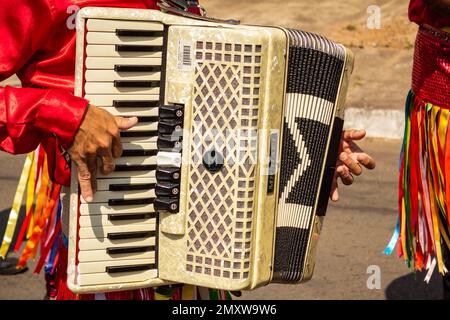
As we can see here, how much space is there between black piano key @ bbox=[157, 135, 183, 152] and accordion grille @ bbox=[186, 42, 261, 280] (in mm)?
43

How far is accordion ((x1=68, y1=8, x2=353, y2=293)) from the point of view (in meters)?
2.76

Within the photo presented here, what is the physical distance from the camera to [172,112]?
2.81m

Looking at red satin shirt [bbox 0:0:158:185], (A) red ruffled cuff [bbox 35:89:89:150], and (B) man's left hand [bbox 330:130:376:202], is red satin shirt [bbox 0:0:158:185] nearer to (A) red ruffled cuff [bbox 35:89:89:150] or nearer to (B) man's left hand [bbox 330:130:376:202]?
(A) red ruffled cuff [bbox 35:89:89:150]

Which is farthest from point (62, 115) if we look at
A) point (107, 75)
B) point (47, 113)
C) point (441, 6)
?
point (441, 6)

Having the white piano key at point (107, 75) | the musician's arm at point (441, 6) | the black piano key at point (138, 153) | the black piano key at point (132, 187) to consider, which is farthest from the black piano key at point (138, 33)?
the musician's arm at point (441, 6)

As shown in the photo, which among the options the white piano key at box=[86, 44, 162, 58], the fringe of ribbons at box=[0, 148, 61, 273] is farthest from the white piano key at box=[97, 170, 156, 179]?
the fringe of ribbons at box=[0, 148, 61, 273]

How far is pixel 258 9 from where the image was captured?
11.3 metres

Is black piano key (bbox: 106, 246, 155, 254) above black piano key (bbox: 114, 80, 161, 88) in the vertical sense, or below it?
below

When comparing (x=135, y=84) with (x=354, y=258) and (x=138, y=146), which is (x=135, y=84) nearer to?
(x=138, y=146)

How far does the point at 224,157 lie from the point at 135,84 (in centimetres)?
33

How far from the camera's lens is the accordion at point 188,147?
109 inches

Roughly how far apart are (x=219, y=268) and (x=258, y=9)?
28.4 feet
